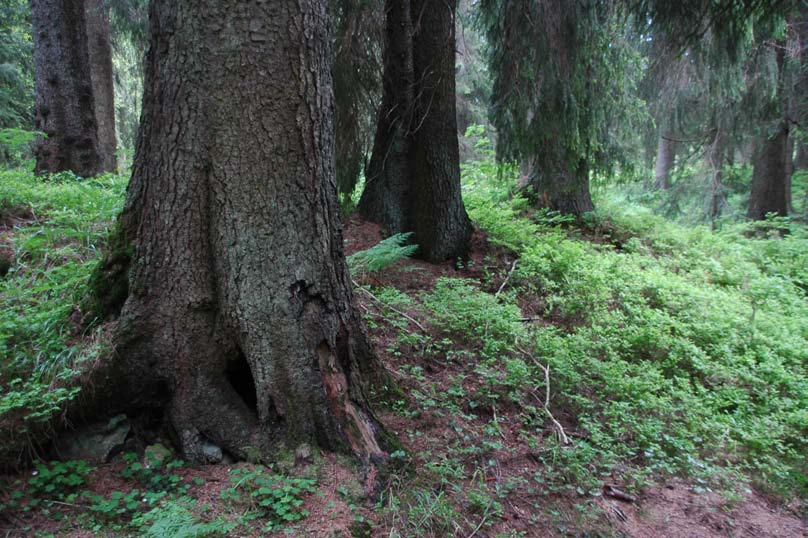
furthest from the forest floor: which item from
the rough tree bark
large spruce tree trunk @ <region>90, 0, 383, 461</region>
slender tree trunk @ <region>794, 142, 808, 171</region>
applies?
slender tree trunk @ <region>794, 142, 808, 171</region>

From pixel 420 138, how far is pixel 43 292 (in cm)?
442

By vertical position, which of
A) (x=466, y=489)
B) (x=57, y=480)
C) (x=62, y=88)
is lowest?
(x=466, y=489)

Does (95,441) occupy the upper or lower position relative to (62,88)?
lower

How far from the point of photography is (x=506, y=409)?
4.21 meters

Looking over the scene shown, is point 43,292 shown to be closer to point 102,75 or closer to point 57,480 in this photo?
point 57,480

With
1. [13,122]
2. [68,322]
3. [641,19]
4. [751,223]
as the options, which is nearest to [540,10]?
[641,19]

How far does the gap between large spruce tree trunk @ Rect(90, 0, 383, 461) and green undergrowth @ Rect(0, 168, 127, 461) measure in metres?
0.35

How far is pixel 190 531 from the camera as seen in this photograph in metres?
2.39

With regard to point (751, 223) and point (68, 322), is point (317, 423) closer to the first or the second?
point (68, 322)

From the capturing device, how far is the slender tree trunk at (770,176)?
12.0 meters

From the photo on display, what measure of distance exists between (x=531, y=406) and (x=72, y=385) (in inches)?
130

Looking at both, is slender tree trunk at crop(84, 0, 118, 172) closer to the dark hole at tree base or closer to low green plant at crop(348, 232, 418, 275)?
low green plant at crop(348, 232, 418, 275)

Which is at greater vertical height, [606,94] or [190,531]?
[606,94]

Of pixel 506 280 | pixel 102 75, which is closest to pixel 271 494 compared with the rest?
pixel 506 280
